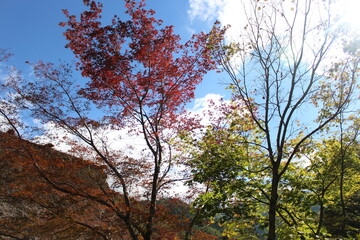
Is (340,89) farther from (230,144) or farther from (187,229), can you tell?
(187,229)

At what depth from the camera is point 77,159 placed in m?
9.12

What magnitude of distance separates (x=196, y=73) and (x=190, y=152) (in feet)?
10.9

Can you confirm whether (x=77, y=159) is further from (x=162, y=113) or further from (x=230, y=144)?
(x=230, y=144)

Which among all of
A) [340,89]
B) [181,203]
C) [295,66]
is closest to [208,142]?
[295,66]

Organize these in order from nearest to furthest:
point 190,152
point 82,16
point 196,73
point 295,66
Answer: point 295,66
point 190,152
point 82,16
point 196,73

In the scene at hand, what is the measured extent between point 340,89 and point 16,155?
10.7 meters

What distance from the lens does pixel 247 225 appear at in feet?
20.5

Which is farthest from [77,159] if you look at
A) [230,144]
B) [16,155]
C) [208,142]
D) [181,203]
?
[230,144]

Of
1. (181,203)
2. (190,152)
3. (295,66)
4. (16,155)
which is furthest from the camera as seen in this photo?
(181,203)

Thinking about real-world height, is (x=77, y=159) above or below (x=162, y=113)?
below

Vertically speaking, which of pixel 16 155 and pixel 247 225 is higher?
pixel 16 155

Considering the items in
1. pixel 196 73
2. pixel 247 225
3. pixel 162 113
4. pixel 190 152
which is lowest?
pixel 247 225

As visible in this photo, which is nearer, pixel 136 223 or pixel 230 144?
pixel 230 144

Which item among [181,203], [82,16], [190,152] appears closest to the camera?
[190,152]
